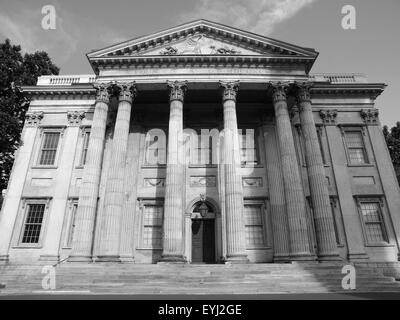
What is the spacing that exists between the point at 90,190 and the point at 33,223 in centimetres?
644

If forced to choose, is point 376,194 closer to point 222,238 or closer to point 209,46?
point 222,238

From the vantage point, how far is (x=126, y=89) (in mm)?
19875

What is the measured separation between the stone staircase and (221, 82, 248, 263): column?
1258mm

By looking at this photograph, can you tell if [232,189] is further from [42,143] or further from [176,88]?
[42,143]

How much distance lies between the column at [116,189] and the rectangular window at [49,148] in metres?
7.06

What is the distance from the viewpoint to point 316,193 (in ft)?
58.7

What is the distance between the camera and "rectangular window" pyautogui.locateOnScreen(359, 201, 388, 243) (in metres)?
20.6

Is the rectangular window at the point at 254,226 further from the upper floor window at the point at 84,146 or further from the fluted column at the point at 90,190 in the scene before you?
the upper floor window at the point at 84,146

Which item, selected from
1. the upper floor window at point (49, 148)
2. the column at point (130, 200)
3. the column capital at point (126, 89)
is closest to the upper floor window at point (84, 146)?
the upper floor window at point (49, 148)

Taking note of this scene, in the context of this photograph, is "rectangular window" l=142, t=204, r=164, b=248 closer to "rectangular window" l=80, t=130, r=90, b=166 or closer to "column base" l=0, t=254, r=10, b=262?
"rectangular window" l=80, t=130, r=90, b=166

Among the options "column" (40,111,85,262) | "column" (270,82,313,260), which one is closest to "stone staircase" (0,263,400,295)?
"column" (270,82,313,260)

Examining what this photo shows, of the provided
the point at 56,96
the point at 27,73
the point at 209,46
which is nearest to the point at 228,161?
the point at 209,46

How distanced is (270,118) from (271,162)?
3496mm
